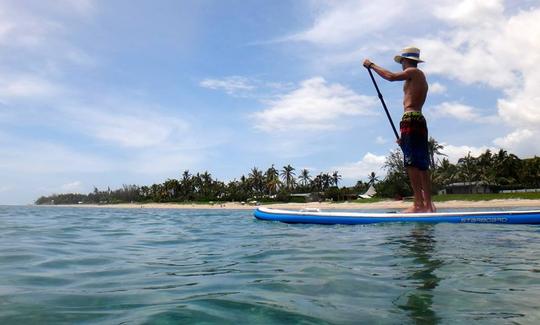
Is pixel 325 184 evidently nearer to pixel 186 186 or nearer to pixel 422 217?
pixel 186 186

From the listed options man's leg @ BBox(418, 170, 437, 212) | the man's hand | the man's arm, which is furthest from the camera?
the man's hand

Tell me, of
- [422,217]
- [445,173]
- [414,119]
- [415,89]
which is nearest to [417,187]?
[422,217]

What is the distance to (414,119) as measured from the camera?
9.03 meters

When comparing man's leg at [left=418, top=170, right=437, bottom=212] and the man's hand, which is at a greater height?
the man's hand

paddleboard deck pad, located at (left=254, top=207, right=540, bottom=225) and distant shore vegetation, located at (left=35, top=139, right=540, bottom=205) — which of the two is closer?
paddleboard deck pad, located at (left=254, top=207, right=540, bottom=225)

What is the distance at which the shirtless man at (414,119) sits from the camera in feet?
29.6

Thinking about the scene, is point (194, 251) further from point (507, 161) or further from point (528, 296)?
point (507, 161)

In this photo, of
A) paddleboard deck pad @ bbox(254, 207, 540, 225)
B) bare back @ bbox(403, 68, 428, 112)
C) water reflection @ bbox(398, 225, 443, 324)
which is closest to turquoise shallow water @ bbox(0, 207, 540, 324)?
water reflection @ bbox(398, 225, 443, 324)

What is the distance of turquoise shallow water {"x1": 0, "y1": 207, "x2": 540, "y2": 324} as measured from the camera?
8.88 feet

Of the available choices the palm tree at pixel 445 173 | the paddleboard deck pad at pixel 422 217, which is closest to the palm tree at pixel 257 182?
the palm tree at pixel 445 173

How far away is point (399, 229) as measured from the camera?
7.82 m

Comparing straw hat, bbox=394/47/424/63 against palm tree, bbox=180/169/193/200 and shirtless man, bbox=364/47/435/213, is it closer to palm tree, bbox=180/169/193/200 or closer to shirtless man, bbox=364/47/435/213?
shirtless man, bbox=364/47/435/213

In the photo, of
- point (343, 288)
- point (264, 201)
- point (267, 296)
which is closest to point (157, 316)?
point (267, 296)

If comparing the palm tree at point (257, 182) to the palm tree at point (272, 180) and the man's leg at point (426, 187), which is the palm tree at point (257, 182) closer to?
the palm tree at point (272, 180)
